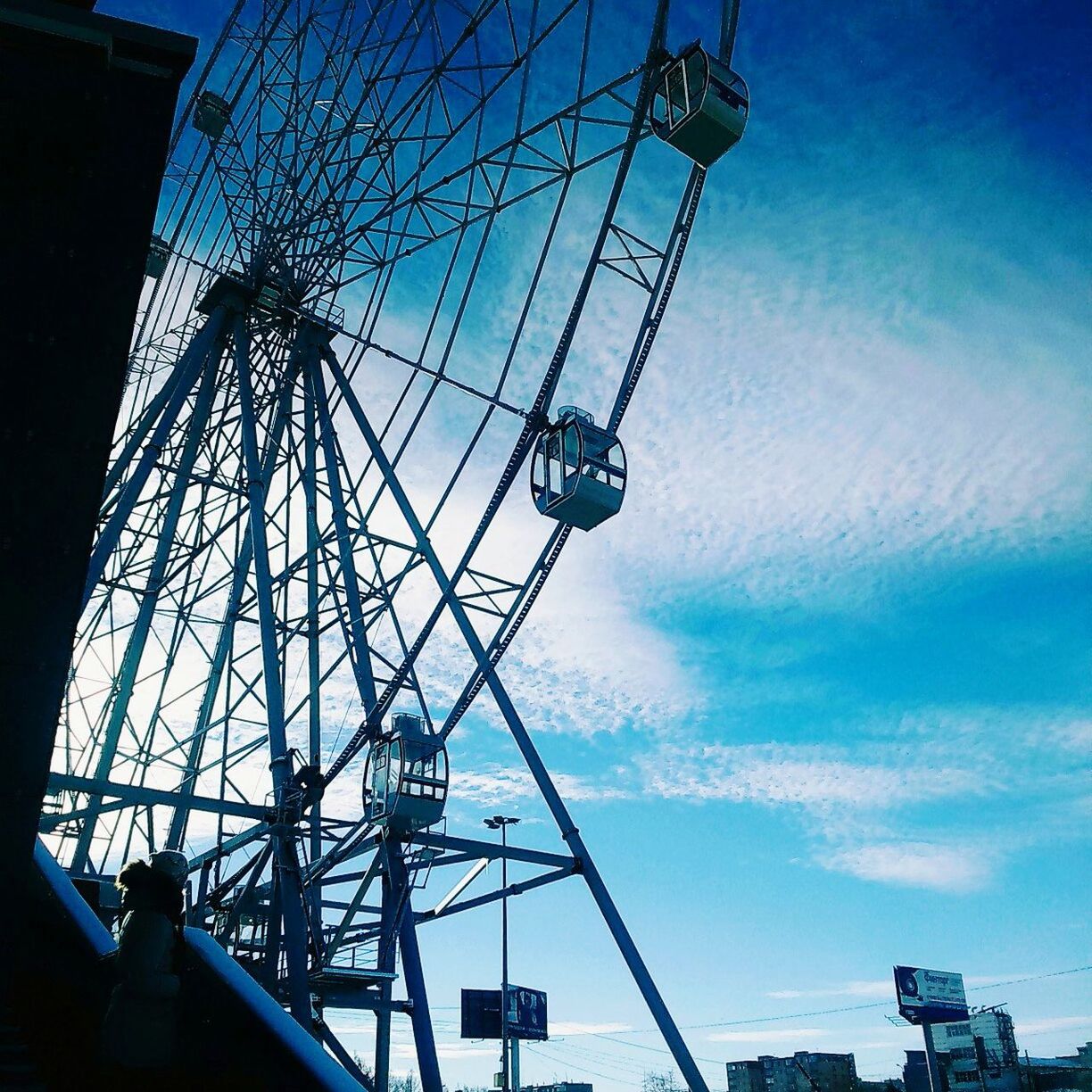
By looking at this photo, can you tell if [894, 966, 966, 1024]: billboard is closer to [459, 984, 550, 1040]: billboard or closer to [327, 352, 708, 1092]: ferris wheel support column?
[459, 984, 550, 1040]: billboard

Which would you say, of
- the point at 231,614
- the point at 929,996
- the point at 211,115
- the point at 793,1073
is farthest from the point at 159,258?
the point at 793,1073

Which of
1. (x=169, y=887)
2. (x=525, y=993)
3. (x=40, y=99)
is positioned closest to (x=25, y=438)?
(x=40, y=99)

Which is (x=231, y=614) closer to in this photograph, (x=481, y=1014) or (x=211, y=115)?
(x=211, y=115)

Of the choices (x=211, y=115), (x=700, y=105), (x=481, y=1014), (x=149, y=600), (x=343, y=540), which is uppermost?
(x=211, y=115)

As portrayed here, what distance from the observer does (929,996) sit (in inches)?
2643

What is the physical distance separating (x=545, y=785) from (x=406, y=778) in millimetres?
2419

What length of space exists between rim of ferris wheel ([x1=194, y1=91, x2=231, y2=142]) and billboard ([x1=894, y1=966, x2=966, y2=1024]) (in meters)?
64.8

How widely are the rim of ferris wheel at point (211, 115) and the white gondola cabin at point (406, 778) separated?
14651 millimetres

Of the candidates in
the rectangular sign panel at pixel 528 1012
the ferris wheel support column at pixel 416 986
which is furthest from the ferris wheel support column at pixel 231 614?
the rectangular sign panel at pixel 528 1012

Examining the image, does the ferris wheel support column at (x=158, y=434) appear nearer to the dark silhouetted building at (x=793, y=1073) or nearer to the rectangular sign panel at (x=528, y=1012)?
the rectangular sign panel at (x=528, y=1012)

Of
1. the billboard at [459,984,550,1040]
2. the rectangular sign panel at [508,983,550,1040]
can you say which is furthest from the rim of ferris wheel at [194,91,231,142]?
the rectangular sign panel at [508,983,550,1040]

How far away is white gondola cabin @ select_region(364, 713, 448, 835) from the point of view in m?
16.4

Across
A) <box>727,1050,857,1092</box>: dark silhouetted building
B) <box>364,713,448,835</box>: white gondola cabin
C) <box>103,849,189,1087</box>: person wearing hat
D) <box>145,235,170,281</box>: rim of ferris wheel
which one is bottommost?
<box>727,1050,857,1092</box>: dark silhouetted building

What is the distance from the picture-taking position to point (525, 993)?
1959 inches
